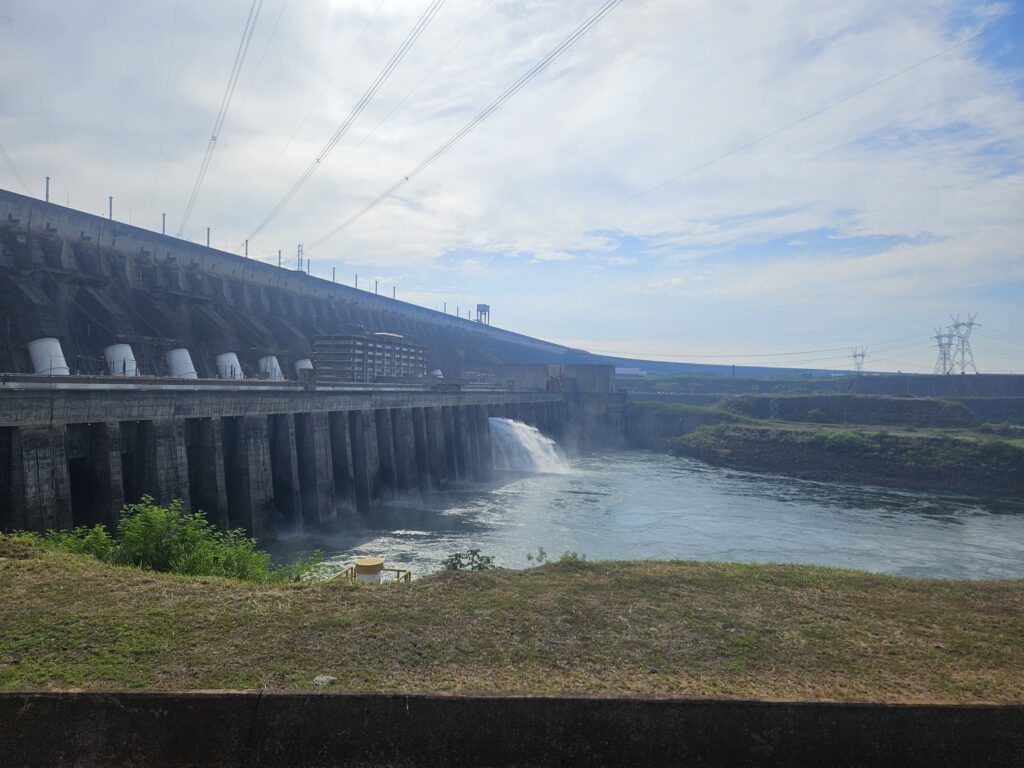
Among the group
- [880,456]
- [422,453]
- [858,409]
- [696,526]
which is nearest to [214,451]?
[422,453]

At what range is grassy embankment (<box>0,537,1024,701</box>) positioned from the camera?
21.6 ft

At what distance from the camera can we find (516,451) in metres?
51.1

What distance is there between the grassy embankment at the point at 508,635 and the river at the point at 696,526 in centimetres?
1138

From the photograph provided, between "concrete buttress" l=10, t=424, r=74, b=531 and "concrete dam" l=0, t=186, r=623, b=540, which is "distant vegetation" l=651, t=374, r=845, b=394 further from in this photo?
"concrete buttress" l=10, t=424, r=74, b=531

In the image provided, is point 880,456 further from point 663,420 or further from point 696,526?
point 696,526

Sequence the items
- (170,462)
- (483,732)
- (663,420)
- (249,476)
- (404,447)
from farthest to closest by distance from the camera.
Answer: (663,420), (404,447), (249,476), (170,462), (483,732)

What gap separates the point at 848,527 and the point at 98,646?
31758 millimetres

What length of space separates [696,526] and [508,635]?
23.5 meters

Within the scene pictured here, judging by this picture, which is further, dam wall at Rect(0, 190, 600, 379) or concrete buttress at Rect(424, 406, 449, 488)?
concrete buttress at Rect(424, 406, 449, 488)

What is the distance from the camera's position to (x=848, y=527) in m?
30.8

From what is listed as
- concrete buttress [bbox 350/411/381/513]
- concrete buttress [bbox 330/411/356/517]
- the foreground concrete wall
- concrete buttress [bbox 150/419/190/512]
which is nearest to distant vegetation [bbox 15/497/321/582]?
concrete buttress [bbox 150/419/190/512]

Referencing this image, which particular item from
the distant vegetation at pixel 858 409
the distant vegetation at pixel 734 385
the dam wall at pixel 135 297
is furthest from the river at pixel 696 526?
the distant vegetation at pixel 734 385

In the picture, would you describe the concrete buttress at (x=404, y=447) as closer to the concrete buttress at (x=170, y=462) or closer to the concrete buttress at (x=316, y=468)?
the concrete buttress at (x=316, y=468)

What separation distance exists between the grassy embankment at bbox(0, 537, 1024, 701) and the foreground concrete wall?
0.86ft
